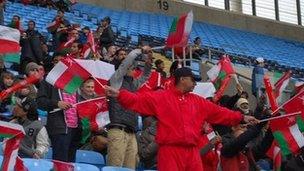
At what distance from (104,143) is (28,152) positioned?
1.38 meters

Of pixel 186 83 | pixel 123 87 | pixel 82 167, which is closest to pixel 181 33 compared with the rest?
pixel 123 87

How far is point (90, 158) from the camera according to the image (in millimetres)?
7625

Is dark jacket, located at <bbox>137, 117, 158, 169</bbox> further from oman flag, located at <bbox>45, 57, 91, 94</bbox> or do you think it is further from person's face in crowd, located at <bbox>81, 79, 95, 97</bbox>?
oman flag, located at <bbox>45, 57, 91, 94</bbox>

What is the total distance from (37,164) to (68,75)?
40.3 inches

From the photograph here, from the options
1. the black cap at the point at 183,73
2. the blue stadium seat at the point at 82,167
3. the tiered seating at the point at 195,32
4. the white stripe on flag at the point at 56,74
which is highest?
the black cap at the point at 183,73

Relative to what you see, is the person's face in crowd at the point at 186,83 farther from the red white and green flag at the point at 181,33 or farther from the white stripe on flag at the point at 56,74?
the red white and green flag at the point at 181,33

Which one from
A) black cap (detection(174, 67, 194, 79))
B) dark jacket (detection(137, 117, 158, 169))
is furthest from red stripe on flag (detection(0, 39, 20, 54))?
dark jacket (detection(137, 117, 158, 169))

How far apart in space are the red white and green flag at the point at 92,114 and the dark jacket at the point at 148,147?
1.98 feet

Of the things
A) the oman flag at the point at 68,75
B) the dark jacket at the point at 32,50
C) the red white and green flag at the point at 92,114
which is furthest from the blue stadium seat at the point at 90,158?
the dark jacket at the point at 32,50

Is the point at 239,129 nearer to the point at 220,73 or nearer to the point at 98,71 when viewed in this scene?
the point at 98,71

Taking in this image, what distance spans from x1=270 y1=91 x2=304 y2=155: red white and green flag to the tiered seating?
364 inches

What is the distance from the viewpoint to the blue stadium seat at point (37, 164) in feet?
20.4

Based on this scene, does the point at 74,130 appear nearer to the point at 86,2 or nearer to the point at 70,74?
the point at 70,74

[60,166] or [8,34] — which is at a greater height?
[8,34]
